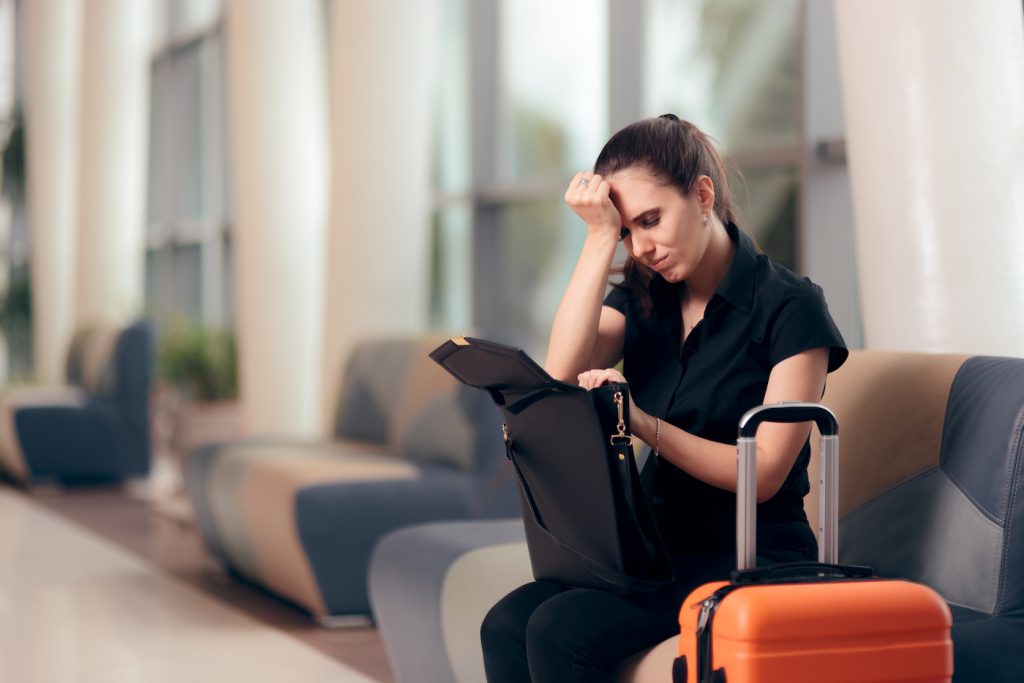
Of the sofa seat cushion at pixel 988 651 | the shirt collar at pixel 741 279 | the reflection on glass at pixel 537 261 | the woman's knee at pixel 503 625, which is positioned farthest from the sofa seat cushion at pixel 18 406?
the sofa seat cushion at pixel 988 651

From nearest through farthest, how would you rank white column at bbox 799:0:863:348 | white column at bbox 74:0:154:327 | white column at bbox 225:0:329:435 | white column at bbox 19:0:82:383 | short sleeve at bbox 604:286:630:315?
1. short sleeve at bbox 604:286:630:315
2. white column at bbox 799:0:863:348
3. white column at bbox 225:0:329:435
4. white column at bbox 74:0:154:327
5. white column at bbox 19:0:82:383

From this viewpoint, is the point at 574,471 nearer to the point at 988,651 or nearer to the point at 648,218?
the point at 648,218

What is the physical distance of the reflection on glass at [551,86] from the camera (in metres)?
5.72

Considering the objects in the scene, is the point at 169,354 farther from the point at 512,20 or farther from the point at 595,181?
the point at 595,181

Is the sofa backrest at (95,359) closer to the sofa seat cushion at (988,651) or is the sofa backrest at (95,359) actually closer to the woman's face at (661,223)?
the woman's face at (661,223)

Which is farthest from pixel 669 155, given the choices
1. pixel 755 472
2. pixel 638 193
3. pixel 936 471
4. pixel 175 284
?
pixel 175 284

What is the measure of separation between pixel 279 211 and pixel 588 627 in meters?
4.85

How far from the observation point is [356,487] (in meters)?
4.11

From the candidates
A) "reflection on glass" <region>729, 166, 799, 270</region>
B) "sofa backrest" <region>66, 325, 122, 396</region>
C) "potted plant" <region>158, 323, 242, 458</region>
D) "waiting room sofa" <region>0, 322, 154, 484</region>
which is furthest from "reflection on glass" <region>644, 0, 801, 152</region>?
"sofa backrest" <region>66, 325, 122, 396</region>

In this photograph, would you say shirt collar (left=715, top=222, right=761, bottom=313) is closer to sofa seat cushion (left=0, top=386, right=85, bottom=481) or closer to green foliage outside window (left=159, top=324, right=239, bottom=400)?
green foliage outside window (left=159, top=324, right=239, bottom=400)

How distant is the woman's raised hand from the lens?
220 centimetres

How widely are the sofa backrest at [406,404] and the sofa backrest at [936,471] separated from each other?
1910 mm

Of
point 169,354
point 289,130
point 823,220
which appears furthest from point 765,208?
point 169,354

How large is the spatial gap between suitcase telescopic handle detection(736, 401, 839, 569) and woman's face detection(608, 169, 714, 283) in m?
0.46
